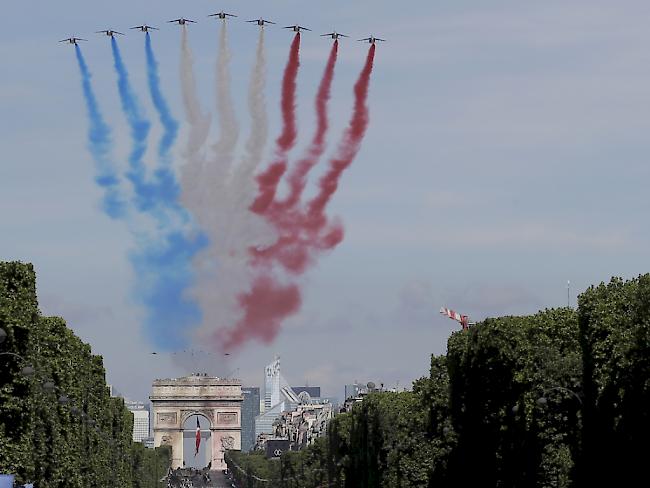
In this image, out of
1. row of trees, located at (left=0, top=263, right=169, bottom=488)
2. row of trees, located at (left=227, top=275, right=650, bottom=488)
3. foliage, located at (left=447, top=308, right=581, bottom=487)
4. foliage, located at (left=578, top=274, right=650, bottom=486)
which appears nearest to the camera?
foliage, located at (left=578, top=274, right=650, bottom=486)

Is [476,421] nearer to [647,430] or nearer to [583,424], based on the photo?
[583,424]

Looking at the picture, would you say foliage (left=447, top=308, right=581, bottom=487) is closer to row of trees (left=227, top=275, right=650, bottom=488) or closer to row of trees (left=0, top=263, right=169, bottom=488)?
row of trees (left=227, top=275, right=650, bottom=488)

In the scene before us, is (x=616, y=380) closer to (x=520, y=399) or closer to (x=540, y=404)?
(x=540, y=404)

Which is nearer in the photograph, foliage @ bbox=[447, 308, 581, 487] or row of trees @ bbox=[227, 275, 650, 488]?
row of trees @ bbox=[227, 275, 650, 488]

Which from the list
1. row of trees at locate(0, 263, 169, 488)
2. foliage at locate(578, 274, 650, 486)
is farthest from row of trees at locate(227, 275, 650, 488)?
row of trees at locate(0, 263, 169, 488)

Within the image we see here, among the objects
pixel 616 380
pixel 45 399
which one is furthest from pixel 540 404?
pixel 45 399

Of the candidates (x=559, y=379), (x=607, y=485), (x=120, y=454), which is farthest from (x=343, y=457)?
(x=607, y=485)
